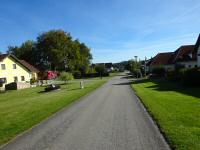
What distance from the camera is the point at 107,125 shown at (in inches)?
470

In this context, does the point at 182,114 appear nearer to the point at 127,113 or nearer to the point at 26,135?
the point at 127,113

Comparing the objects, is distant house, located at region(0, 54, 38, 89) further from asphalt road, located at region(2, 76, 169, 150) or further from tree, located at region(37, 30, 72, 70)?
asphalt road, located at region(2, 76, 169, 150)

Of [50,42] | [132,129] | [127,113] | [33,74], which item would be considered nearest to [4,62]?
[33,74]

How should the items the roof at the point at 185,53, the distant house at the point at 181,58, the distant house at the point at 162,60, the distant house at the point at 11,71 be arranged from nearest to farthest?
the distant house at the point at 11,71, the distant house at the point at 181,58, the roof at the point at 185,53, the distant house at the point at 162,60

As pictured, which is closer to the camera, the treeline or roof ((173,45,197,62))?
roof ((173,45,197,62))

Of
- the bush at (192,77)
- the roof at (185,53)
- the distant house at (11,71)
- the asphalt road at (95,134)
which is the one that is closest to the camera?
the asphalt road at (95,134)

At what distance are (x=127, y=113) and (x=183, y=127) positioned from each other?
4561mm

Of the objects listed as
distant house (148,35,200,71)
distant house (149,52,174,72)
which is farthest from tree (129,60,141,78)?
distant house (148,35,200,71)

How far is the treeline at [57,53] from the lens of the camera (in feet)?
272

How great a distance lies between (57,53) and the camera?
270ft

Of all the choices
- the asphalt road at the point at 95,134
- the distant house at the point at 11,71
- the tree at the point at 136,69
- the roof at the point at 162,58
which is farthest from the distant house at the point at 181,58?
the asphalt road at the point at 95,134

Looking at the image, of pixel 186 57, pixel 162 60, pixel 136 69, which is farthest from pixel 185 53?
pixel 162 60

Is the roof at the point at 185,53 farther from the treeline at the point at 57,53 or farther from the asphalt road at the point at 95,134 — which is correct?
the asphalt road at the point at 95,134

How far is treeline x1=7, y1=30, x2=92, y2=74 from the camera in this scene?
83000 millimetres
